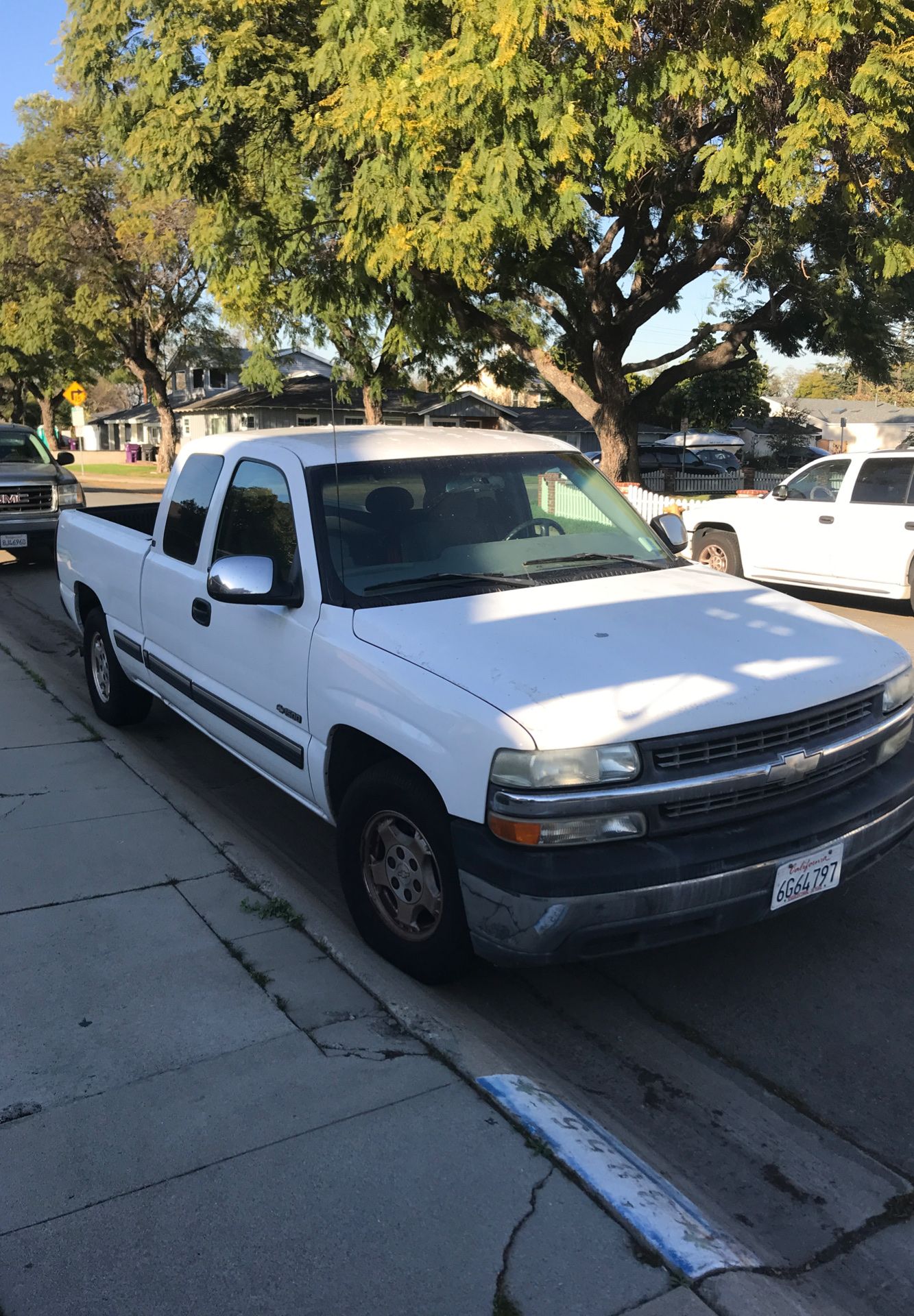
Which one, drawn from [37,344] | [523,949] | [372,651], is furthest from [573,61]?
[37,344]

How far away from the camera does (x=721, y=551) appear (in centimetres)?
1292

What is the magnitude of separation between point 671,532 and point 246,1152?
348 cm

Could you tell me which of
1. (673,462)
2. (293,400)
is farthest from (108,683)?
(293,400)

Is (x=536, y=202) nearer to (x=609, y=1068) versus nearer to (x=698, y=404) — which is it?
(x=609, y=1068)

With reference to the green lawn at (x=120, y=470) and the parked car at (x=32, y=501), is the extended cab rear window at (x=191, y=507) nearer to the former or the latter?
the parked car at (x=32, y=501)

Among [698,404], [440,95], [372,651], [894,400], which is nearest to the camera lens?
[372,651]

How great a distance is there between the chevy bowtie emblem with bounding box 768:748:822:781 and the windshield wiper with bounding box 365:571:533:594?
1270 mm

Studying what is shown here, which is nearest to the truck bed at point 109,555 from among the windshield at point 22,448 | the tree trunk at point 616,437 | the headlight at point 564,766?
the headlight at point 564,766

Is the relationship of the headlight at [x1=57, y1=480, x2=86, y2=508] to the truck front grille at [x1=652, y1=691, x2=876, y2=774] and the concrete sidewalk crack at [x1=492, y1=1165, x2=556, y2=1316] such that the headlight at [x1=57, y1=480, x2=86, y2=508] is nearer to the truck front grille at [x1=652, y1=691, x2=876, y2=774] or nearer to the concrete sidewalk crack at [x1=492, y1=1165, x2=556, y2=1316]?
the truck front grille at [x1=652, y1=691, x2=876, y2=774]

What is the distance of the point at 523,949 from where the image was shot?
3.18 m

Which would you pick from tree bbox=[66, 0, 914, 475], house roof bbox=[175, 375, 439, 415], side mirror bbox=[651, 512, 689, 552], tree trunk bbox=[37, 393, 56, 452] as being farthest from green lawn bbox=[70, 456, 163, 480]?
side mirror bbox=[651, 512, 689, 552]

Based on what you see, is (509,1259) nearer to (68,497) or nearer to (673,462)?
(68,497)

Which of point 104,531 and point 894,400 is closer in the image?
point 104,531

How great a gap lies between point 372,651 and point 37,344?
128ft
